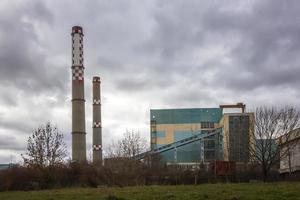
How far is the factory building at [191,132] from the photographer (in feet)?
270

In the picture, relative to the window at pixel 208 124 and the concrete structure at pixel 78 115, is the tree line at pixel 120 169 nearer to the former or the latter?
the concrete structure at pixel 78 115

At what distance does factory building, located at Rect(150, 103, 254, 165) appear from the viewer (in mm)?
82312

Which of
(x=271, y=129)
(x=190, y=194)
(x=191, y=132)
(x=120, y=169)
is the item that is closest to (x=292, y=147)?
(x=271, y=129)

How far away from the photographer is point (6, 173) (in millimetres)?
39562

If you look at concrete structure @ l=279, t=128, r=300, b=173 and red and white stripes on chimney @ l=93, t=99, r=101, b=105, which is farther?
red and white stripes on chimney @ l=93, t=99, r=101, b=105

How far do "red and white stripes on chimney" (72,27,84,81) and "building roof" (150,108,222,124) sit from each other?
34.9m

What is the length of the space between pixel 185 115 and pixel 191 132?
12.2 feet

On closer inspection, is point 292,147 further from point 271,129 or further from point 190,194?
point 190,194

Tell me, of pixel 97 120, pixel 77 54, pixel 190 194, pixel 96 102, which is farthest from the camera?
pixel 97 120

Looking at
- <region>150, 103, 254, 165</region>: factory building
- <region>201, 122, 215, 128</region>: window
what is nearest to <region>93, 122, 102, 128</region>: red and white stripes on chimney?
<region>150, 103, 254, 165</region>: factory building

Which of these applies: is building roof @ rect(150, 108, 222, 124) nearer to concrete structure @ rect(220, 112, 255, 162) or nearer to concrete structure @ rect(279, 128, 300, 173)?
concrete structure @ rect(220, 112, 255, 162)

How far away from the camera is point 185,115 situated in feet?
308

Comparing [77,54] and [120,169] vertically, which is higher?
[77,54]

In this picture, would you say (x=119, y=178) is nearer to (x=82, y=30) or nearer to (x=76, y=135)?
(x=76, y=135)
